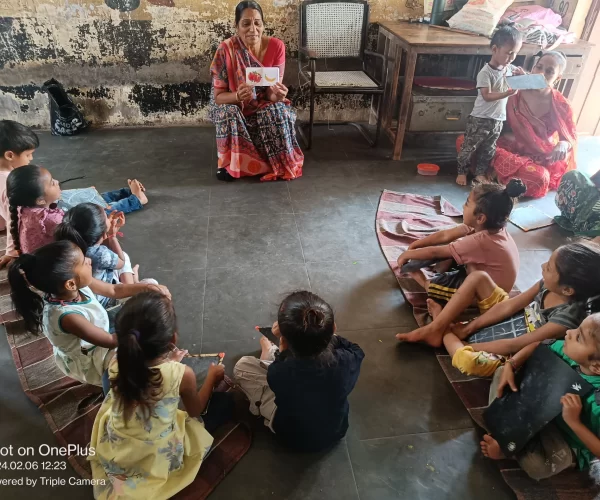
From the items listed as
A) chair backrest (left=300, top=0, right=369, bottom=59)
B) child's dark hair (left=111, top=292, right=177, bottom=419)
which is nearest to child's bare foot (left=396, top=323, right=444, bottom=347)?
child's dark hair (left=111, top=292, right=177, bottom=419)

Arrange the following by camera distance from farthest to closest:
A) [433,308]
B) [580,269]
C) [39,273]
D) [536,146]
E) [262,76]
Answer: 1. [536,146]
2. [262,76]
3. [433,308]
4. [580,269]
5. [39,273]

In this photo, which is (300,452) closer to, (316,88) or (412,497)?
(412,497)

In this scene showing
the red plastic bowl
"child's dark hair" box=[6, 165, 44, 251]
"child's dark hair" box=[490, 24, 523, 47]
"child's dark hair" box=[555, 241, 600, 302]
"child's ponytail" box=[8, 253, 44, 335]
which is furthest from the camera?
the red plastic bowl

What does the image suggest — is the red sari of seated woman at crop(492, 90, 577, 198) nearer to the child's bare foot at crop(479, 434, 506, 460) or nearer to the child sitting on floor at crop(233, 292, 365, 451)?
the child's bare foot at crop(479, 434, 506, 460)

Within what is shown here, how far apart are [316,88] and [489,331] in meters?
2.43

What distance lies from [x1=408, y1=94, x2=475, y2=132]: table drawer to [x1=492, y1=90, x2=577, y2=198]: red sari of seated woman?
0.36 m

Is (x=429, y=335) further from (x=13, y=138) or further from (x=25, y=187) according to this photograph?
(x=13, y=138)

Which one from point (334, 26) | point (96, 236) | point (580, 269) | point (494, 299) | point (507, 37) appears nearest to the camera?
point (580, 269)

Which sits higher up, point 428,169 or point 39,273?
point 39,273

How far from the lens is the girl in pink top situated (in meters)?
1.90

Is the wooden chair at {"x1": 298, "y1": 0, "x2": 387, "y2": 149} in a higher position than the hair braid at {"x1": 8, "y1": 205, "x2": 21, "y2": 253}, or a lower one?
higher

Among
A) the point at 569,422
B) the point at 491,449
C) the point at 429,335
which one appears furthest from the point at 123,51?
the point at 569,422

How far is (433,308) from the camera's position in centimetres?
207

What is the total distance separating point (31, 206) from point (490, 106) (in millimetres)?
3073
